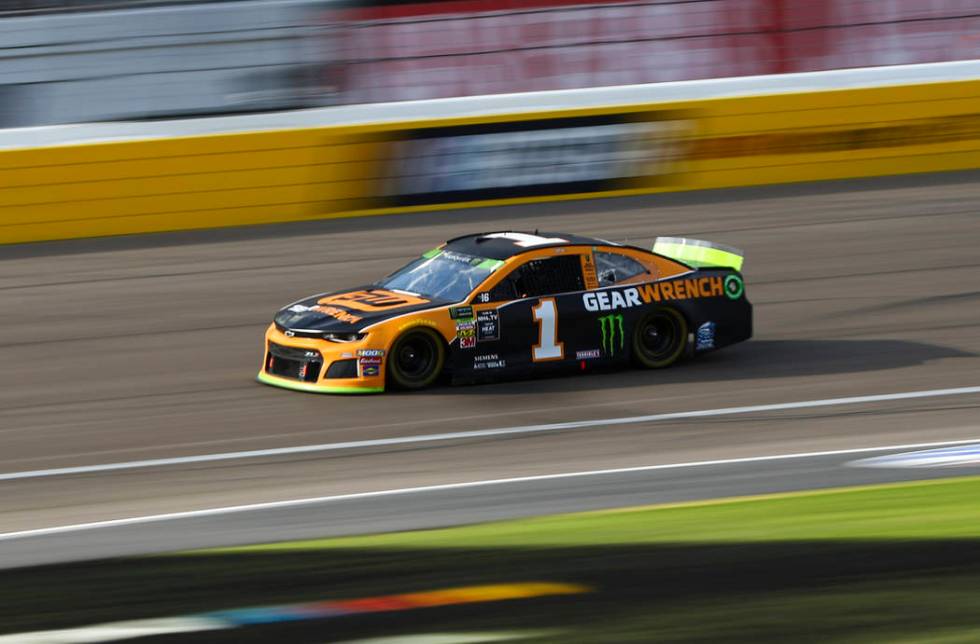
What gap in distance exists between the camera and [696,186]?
19.8 metres

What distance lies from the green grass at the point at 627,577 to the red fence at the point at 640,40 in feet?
51.3

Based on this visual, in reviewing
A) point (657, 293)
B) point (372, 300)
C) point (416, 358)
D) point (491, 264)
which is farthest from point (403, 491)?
point (657, 293)

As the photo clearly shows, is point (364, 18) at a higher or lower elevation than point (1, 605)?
higher

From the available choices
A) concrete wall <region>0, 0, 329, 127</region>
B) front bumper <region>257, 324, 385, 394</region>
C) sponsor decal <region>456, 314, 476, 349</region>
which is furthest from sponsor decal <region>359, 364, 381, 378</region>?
concrete wall <region>0, 0, 329, 127</region>

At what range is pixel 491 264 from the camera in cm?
1184

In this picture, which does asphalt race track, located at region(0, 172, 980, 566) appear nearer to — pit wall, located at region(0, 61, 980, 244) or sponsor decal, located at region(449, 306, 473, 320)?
pit wall, located at region(0, 61, 980, 244)

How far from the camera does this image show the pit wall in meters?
17.6

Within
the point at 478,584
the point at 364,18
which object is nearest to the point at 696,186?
the point at 364,18

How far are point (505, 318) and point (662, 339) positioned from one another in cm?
154

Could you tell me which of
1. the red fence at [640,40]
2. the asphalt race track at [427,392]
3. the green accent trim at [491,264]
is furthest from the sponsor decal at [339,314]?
the red fence at [640,40]

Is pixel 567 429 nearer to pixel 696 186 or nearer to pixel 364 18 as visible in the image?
pixel 696 186

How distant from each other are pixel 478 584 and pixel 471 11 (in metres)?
18.9

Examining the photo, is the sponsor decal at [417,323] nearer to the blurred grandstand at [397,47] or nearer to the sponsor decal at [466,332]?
the sponsor decal at [466,332]

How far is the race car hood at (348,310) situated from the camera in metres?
11.4
